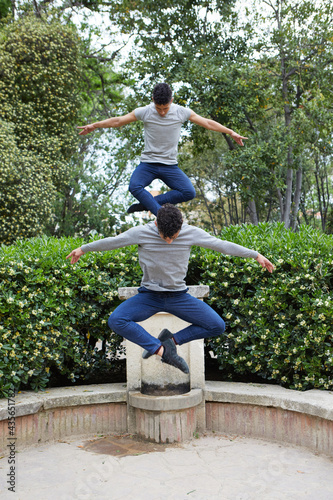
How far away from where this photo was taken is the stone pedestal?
14.2ft

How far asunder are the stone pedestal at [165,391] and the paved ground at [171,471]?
0.49ft

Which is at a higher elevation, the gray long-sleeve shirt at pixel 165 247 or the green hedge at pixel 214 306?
the gray long-sleeve shirt at pixel 165 247

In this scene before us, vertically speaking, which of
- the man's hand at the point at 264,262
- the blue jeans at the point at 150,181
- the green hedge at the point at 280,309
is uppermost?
the blue jeans at the point at 150,181

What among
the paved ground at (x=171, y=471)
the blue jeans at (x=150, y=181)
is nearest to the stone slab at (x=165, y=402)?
Result: the paved ground at (x=171, y=471)

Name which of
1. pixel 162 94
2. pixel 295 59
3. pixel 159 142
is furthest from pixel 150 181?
pixel 295 59

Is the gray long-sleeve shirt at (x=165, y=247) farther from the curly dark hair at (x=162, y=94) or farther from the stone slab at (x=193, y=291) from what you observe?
the curly dark hair at (x=162, y=94)

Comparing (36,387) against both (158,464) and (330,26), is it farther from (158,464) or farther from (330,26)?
(330,26)

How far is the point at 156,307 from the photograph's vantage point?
4.04 m

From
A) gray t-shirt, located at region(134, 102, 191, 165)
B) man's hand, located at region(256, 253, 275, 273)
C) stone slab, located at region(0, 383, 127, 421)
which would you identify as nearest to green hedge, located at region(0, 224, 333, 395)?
stone slab, located at region(0, 383, 127, 421)

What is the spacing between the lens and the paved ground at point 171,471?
3.39 metres

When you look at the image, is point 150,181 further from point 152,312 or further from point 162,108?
point 152,312

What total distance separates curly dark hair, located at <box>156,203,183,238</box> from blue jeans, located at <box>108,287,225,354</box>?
0.60 m

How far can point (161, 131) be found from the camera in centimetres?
451

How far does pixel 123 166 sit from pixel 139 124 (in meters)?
4.61
